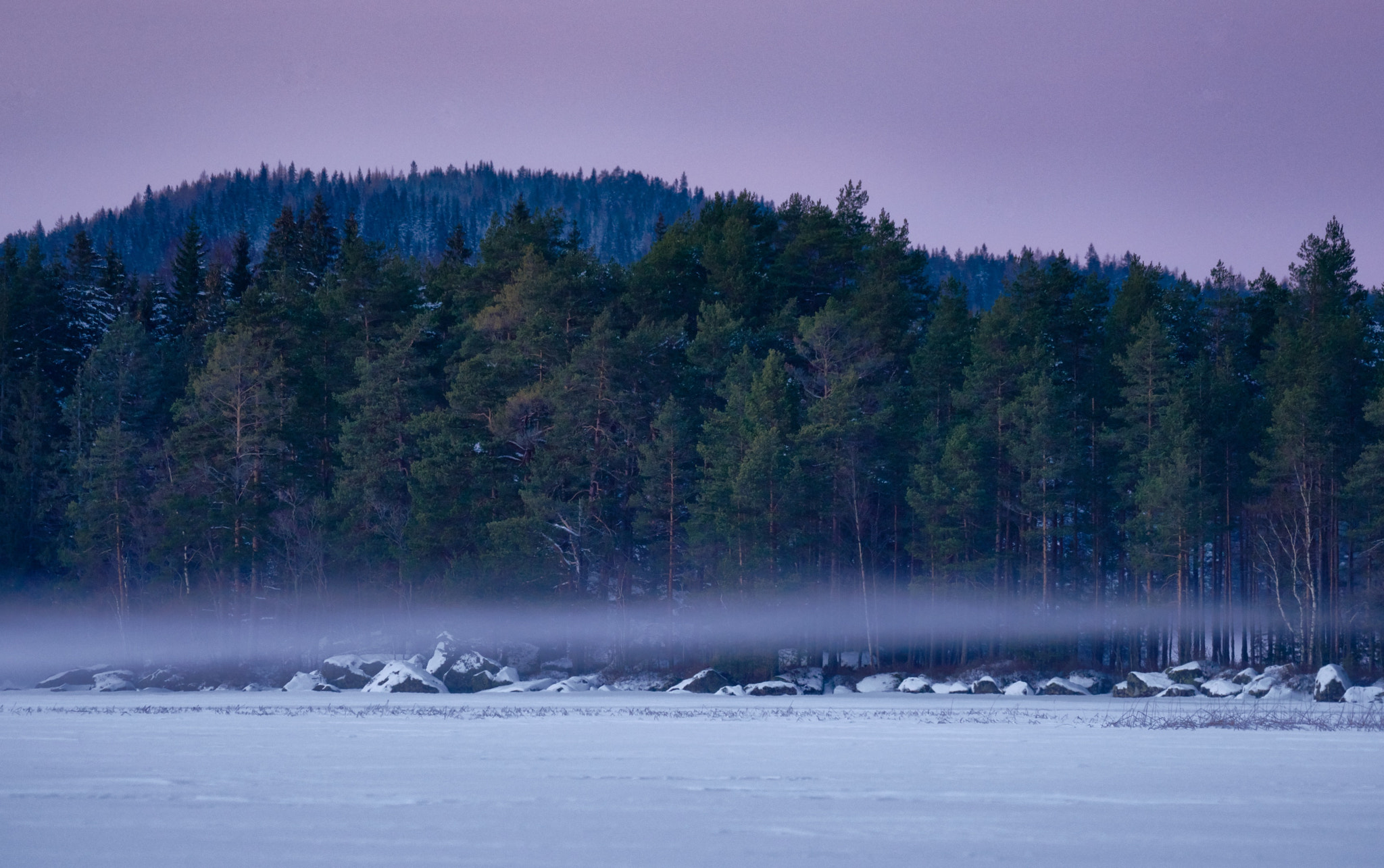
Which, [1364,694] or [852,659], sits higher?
[1364,694]

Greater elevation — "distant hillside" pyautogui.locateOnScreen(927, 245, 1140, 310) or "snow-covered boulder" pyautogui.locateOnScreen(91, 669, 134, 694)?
"distant hillside" pyautogui.locateOnScreen(927, 245, 1140, 310)

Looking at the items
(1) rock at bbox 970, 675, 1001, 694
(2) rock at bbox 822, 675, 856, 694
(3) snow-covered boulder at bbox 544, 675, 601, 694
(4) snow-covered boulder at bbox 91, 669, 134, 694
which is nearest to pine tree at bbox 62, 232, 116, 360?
(4) snow-covered boulder at bbox 91, 669, 134, 694

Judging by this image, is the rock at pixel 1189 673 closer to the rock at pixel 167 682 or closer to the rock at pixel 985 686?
the rock at pixel 985 686

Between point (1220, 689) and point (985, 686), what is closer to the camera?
point (1220, 689)

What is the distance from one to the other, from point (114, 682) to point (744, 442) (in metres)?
27.7

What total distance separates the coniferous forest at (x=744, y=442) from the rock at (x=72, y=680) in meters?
5.39

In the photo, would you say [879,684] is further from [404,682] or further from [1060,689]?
[404,682]

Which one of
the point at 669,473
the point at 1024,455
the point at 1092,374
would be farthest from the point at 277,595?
the point at 1092,374

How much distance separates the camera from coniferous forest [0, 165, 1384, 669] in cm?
4575

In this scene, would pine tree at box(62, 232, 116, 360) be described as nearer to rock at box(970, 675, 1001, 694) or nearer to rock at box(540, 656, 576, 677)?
rock at box(540, 656, 576, 677)

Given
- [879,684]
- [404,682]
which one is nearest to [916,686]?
[879,684]

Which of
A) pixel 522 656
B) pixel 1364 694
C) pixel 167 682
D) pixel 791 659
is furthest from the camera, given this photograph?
pixel 522 656

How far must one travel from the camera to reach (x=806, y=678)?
44.9m

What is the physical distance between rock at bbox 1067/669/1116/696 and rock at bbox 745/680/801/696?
11.2 metres
